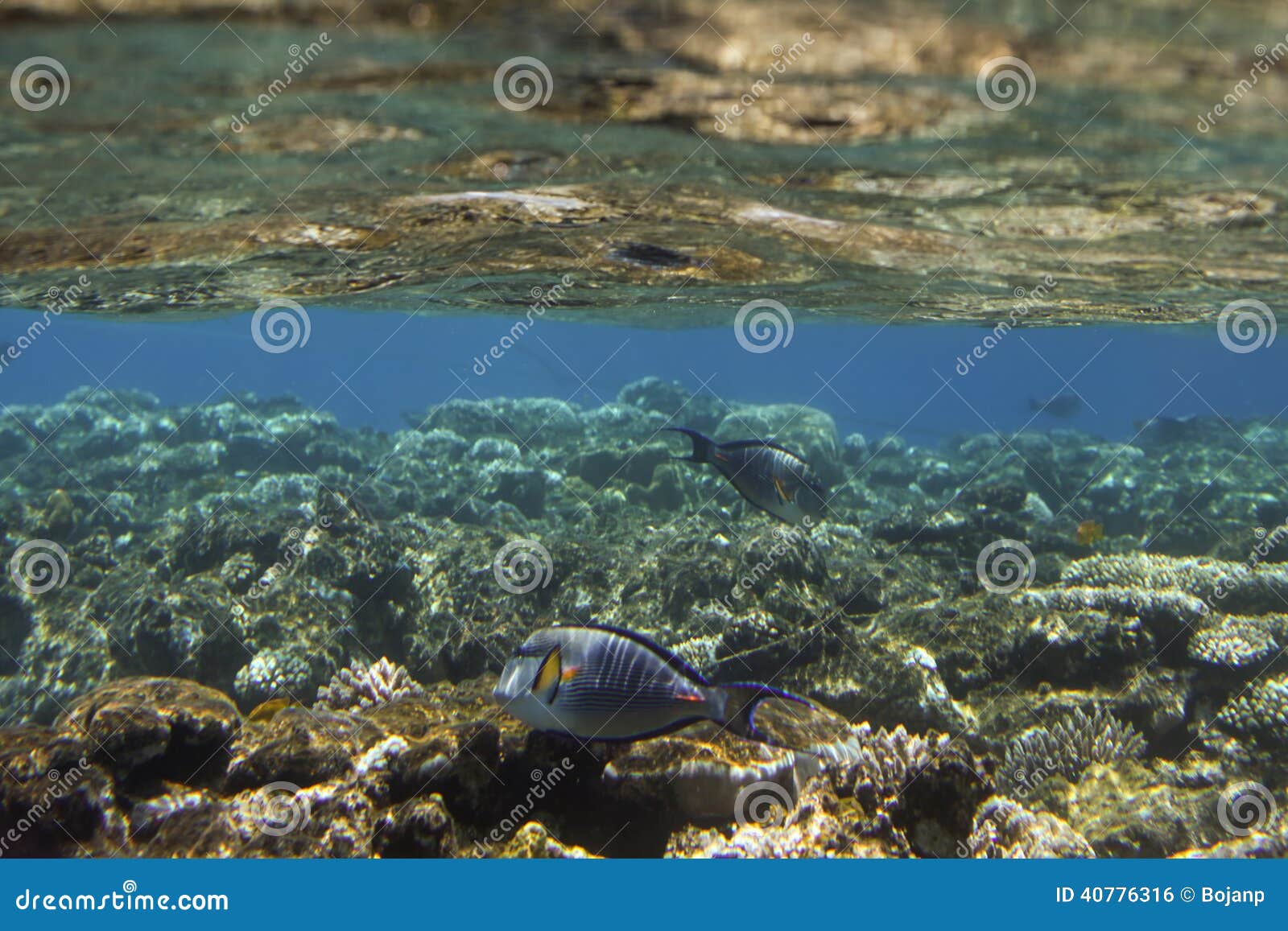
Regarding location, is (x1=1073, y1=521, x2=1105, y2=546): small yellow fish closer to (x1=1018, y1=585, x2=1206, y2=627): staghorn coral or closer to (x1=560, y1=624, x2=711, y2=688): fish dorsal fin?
(x1=1018, y1=585, x2=1206, y2=627): staghorn coral

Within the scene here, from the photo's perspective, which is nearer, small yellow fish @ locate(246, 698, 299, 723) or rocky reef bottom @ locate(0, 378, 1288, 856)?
rocky reef bottom @ locate(0, 378, 1288, 856)

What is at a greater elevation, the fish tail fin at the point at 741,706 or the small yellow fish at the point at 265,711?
the fish tail fin at the point at 741,706

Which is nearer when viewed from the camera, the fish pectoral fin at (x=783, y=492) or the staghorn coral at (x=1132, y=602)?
the fish pectoral fin at (x=783, y=492)
